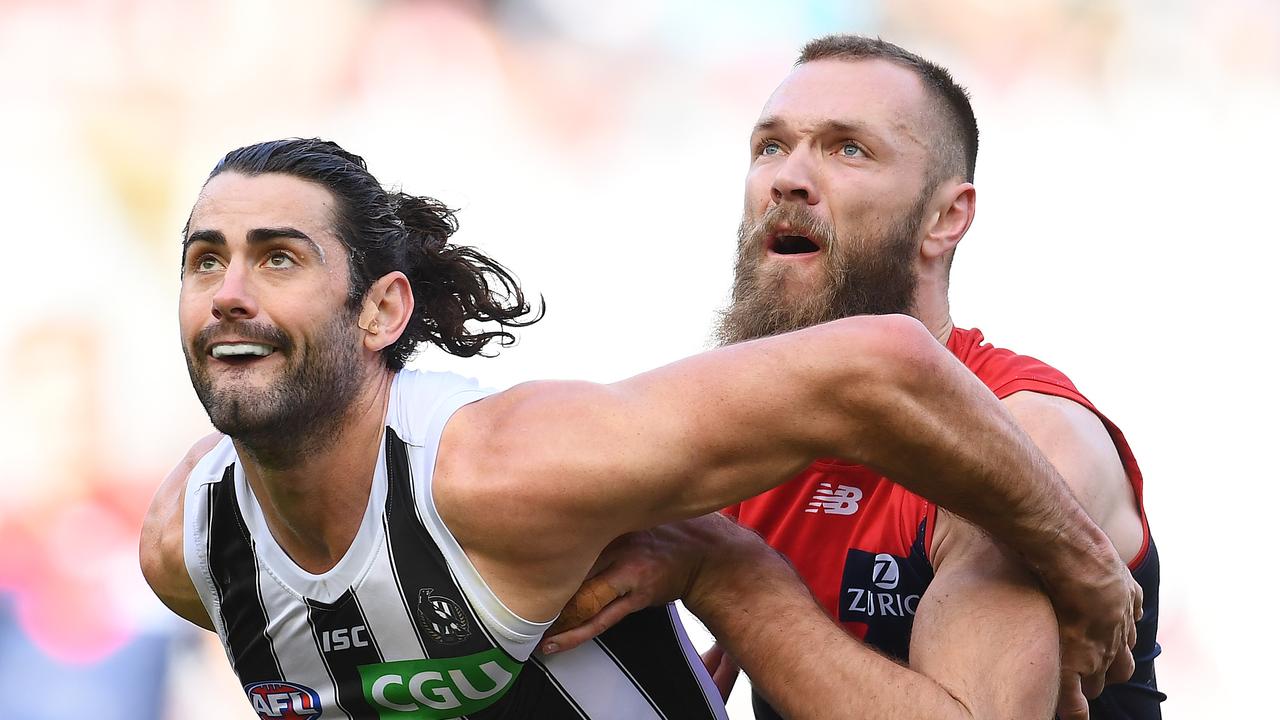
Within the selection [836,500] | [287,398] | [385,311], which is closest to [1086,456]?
[836,500]

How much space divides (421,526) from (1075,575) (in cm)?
138

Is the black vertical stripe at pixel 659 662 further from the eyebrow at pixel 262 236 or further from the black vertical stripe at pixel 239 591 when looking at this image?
the eyebrow at pixel 262 236

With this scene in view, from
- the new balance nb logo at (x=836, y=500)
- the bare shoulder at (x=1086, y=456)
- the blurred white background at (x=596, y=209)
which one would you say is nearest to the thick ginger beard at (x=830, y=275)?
the new balance nb logo at (x=836, y=500)

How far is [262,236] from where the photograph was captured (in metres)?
3.13

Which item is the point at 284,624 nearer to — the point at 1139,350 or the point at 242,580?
the point at 242,580

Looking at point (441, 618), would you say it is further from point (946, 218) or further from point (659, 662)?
point (946, 218)

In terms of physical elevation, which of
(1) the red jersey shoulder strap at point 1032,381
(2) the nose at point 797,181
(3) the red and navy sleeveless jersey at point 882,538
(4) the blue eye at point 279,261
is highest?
(2) the nose at point 797,181

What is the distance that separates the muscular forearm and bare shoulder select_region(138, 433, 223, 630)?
123cm

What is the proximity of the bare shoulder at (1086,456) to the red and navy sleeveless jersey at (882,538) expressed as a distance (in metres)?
0.04

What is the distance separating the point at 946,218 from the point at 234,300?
2054 millimetres

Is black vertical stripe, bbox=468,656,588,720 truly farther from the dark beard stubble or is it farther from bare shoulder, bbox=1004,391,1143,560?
bare shoulder, bbox=1004,391,1143,560

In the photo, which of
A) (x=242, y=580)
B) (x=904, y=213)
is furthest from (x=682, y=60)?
(x=242, y=580)

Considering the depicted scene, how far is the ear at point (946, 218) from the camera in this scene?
4031 mm

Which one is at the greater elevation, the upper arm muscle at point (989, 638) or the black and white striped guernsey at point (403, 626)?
the upper arm muscle at point (989, 638)
